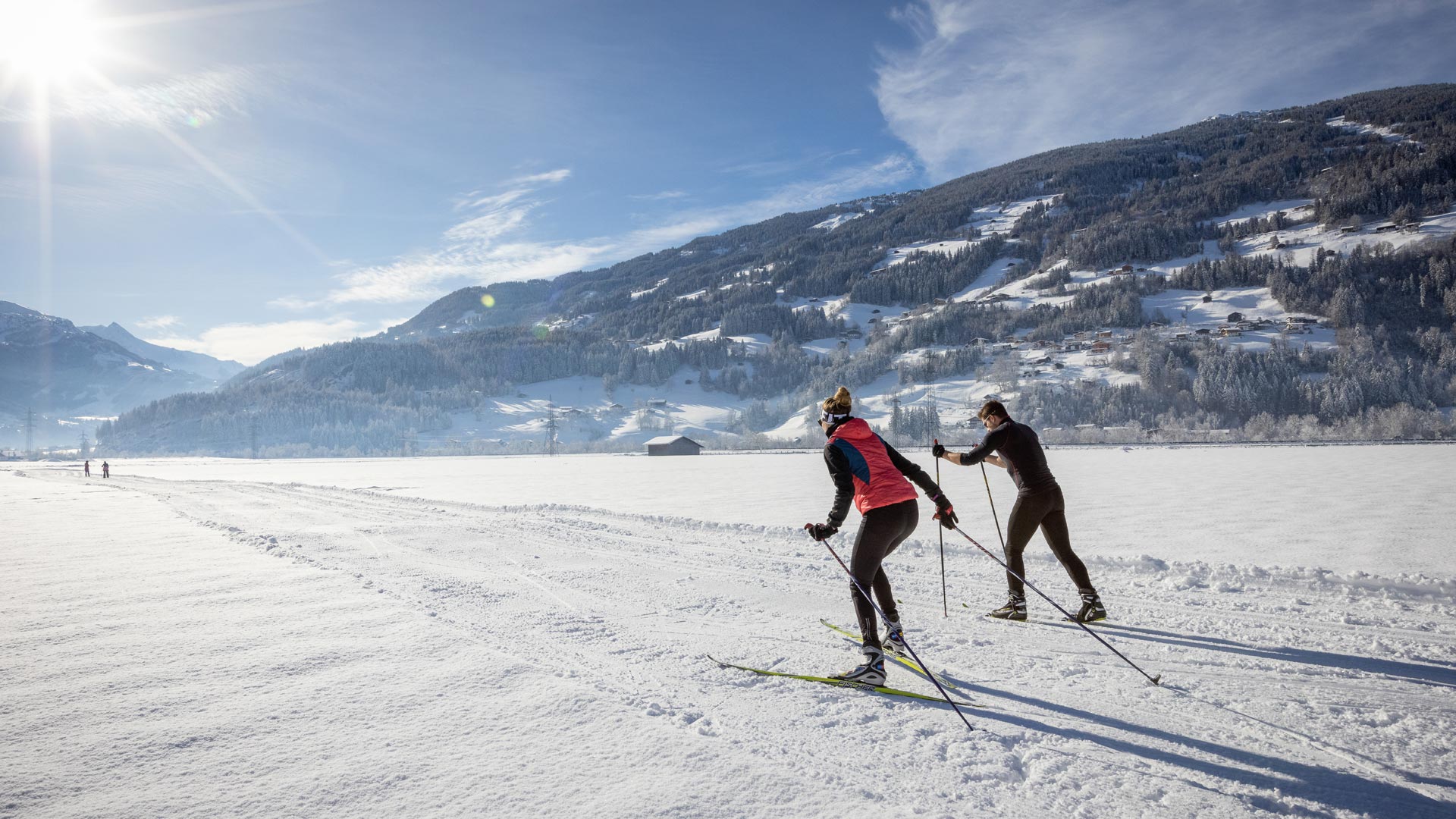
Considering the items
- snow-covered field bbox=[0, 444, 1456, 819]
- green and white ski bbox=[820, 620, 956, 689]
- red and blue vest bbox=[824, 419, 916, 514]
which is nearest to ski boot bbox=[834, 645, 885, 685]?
snow-covered field bbox=[0, 444, 1456, 819]

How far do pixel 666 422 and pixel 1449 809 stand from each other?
367 ft

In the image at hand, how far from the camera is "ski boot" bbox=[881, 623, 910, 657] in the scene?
17.2ft

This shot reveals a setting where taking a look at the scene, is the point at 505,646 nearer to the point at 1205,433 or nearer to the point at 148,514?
the point at 148,514

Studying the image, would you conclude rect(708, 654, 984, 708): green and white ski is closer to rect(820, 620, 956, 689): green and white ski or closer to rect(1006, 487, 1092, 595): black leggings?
rect(820, 620, 956, 689): green and white ski

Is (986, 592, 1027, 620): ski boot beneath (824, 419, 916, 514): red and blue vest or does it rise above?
beneath

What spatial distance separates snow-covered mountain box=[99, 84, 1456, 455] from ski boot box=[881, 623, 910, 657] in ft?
239

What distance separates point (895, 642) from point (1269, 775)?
2.44 metres

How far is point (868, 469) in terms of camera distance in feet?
16.6

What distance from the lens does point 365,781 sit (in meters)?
3.41

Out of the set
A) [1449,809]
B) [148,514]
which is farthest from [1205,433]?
[148,514]

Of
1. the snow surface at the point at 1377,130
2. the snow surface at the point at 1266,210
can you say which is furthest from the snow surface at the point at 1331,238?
the snow surface at the point at 1377,130

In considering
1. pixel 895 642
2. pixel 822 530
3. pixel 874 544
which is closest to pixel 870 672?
pixel 895 642

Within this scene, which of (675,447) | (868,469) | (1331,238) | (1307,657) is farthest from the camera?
(1331,238)

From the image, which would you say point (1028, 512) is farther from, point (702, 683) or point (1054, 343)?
point (1054, 343)
